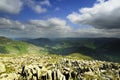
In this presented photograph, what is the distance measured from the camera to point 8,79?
638 ft

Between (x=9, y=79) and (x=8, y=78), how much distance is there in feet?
5.03

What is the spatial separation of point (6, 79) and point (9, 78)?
7.95m

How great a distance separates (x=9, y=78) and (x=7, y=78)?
4.79 meters

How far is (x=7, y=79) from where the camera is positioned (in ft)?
633

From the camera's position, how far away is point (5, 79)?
19112 centimetres

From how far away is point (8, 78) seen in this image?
19638 centimetres

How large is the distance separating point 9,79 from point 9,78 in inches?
99.2

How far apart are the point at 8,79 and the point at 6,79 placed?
11.1ft

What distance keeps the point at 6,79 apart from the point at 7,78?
3270 millimetres

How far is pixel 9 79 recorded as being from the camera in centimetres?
19688

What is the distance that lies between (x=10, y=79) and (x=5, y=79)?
27.1 ft

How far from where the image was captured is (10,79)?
652 feet

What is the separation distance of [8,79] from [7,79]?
1.76 meters

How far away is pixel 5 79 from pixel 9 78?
8.36 meters
